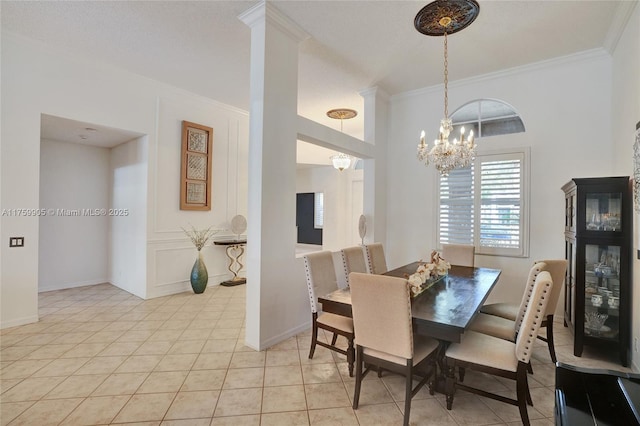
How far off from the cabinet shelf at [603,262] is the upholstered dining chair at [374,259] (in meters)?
1.92

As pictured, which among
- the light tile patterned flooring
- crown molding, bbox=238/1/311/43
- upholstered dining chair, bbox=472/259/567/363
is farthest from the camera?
crown molding, bbox=238/1/311/43

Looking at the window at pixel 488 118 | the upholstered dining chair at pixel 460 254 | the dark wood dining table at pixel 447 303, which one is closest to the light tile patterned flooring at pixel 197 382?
the dark wood dining table at pixel 447 303

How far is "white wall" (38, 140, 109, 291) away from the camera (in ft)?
16.5

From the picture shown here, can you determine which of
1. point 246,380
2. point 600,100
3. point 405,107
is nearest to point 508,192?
point 600,100

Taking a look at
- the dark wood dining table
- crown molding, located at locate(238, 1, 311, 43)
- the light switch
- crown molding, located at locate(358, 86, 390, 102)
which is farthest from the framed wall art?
the dark wood dining table

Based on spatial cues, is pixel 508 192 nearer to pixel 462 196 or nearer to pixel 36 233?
pixel 462 196

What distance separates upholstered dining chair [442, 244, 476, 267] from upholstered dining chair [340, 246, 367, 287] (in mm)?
1267

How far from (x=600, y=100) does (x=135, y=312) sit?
6.38m

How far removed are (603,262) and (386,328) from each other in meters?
2.49

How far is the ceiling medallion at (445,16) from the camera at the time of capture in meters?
2.83

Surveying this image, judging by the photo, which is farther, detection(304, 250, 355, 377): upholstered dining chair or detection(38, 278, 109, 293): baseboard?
detection(38, 278, 109, 293): baseboard

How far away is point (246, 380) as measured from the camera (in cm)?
249

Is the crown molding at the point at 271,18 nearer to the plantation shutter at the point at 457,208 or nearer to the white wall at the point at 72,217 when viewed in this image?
the plantation shutter at the point at 457,208

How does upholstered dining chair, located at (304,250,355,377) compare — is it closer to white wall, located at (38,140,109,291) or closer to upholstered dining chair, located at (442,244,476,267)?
upholstered dining chair, located at (442,244,476,267)
